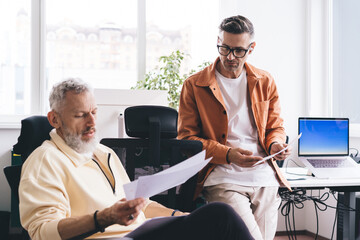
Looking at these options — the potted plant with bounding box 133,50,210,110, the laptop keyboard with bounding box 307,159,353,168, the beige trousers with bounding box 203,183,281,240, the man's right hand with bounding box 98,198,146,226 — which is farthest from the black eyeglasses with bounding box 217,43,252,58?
the potted plant with bounding box 133,50,210,110

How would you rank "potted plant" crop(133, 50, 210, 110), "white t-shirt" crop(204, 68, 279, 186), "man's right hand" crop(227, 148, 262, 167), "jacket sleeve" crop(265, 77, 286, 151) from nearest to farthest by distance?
1. "man's right hand" crop(227, 148, 262, 167)
2. "white t-shirt" crop(204, 68, 279, 186)
3. "jacket sleeve" crop(265, 77, 286, 151)
4. "potted plant" crop(133, 50, 210, 110)

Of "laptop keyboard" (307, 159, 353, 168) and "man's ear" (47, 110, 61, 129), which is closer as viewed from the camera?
"man's ear" (47, 110, 61, 129)

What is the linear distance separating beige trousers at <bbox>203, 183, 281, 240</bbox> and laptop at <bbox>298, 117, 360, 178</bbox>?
87 cm

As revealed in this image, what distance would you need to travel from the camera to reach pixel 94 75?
4594 millimetres

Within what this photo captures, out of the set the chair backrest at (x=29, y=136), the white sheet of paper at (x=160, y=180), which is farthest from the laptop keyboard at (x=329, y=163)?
the chair backrest at (x=29, y=136)

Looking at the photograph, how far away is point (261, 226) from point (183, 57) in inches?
102

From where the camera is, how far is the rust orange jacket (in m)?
2.10

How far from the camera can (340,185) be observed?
8.41 ft

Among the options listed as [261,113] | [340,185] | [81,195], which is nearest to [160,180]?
[81,195]

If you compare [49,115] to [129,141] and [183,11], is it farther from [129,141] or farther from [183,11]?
[183,11]

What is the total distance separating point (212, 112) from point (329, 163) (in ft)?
3.97

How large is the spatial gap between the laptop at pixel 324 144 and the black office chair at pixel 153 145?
1.27 meters

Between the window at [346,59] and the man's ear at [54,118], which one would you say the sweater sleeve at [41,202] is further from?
the window at [346,59]

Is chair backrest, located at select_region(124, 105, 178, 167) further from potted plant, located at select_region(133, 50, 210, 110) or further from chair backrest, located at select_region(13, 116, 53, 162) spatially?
potted plant, located at select_region(133, 50, 210, 110)
